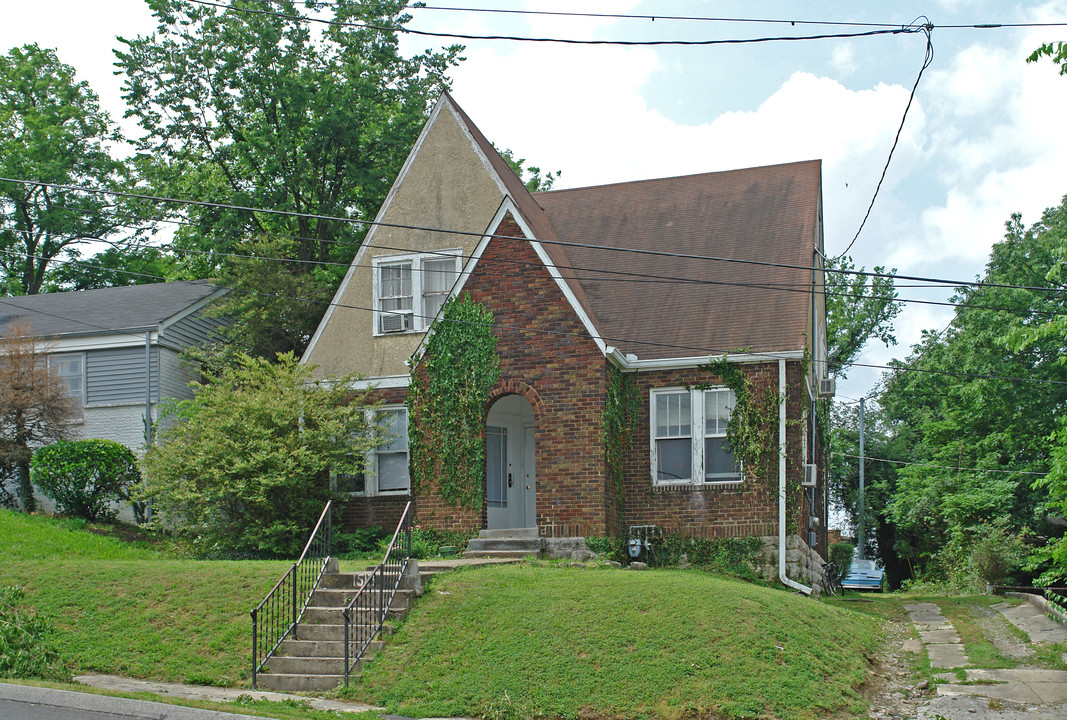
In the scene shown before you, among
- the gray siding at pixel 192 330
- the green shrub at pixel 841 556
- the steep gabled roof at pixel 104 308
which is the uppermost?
the steep gabled roof at pixel 104 308

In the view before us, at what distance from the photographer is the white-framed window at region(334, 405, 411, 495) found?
64.9 ft

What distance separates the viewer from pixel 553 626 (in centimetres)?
1203

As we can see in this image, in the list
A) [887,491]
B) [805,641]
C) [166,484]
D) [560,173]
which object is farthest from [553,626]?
[887,491]

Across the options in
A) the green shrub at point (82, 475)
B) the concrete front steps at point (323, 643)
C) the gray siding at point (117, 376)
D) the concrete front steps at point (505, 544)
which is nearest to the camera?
the concrete front steps at point (323, 643)

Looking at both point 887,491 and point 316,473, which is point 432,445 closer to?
point 316,473

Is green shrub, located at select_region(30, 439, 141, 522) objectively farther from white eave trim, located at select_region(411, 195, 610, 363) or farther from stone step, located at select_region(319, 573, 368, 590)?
stone step, located at select_region(319, 573, 368, 590)

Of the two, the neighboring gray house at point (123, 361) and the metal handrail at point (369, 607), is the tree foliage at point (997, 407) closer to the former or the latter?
the metal handrail at point (369, 607)

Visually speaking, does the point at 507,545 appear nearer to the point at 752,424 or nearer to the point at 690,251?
the point at 752,424

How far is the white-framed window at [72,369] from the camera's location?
26062mm

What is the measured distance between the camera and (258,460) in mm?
17703

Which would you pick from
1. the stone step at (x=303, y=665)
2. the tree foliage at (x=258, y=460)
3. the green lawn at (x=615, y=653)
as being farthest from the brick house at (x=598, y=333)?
the stone step at (x=303, y=665)

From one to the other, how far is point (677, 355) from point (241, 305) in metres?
11.7

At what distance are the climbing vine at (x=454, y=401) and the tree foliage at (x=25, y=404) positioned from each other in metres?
9.79

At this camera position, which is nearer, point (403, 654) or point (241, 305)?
point (403, 654)
